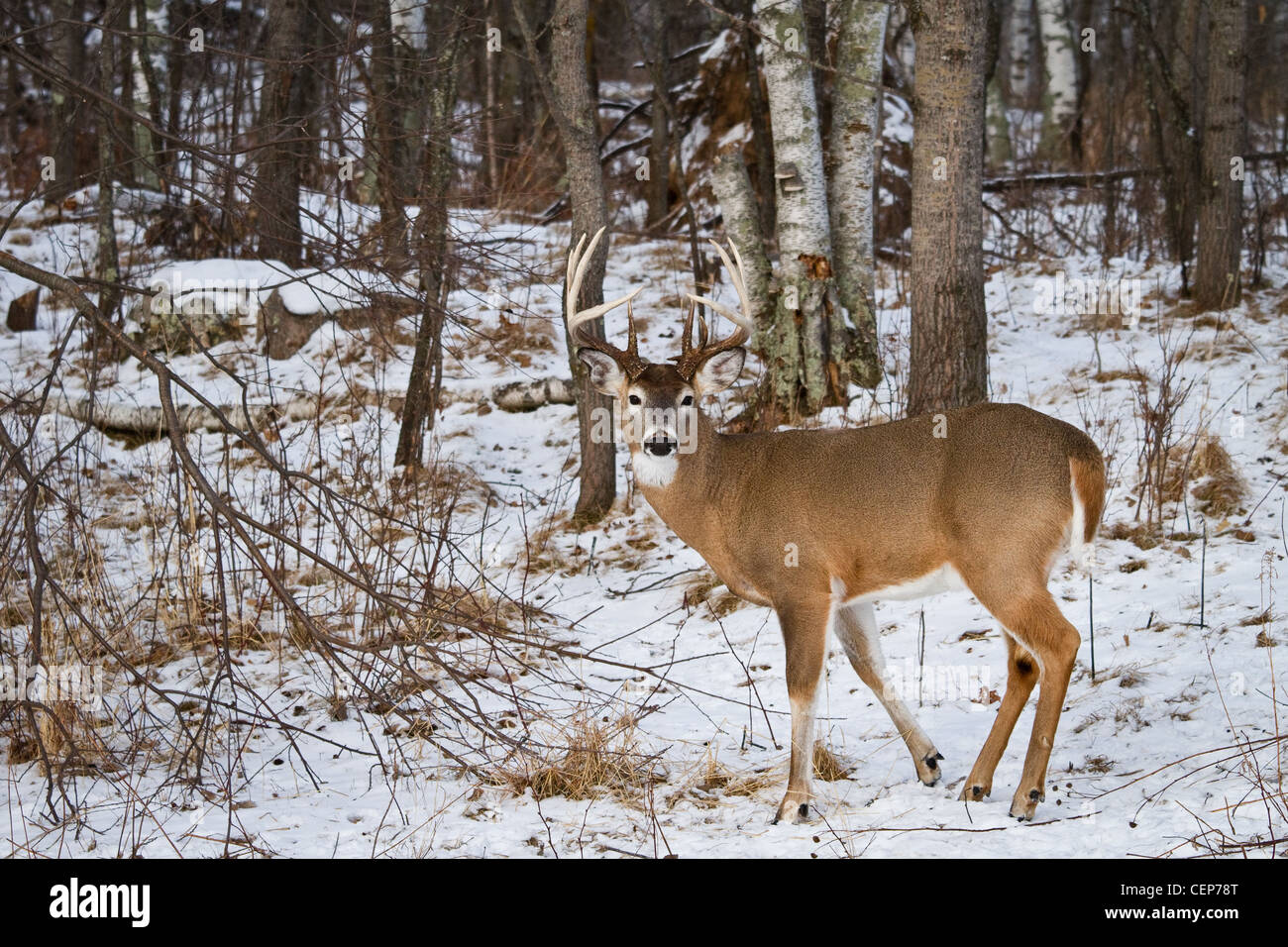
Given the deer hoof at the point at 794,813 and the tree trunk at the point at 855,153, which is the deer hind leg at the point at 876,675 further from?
the tree trunk at the point at 855,153

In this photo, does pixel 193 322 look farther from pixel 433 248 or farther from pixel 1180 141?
pixel 1180 141

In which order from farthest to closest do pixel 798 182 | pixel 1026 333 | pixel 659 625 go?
1. pixel 1026 333
2. pixel 798 182
3. pixel 659 625

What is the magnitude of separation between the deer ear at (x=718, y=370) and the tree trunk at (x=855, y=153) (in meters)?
4.05

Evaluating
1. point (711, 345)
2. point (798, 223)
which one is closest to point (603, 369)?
point (711, 345)

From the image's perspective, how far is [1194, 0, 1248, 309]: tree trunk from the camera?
372 inches

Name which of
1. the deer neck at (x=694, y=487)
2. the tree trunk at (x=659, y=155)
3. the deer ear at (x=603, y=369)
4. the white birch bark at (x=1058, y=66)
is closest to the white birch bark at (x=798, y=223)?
the deer ear at (x=603, y=369)

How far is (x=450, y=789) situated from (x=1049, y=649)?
2.37 meters

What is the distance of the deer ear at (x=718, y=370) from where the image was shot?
17.4 feet

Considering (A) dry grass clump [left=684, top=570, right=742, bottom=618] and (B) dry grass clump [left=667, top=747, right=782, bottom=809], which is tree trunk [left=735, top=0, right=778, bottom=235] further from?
(B) dry grass clump [left=667, top=747, right=782, bottom=809]

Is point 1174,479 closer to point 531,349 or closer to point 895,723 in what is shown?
point 895,723

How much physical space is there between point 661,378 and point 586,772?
161cm

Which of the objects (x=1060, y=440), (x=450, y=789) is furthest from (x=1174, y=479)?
(x=450, y=789)

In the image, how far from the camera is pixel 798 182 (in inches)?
352

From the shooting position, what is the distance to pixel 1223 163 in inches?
372
